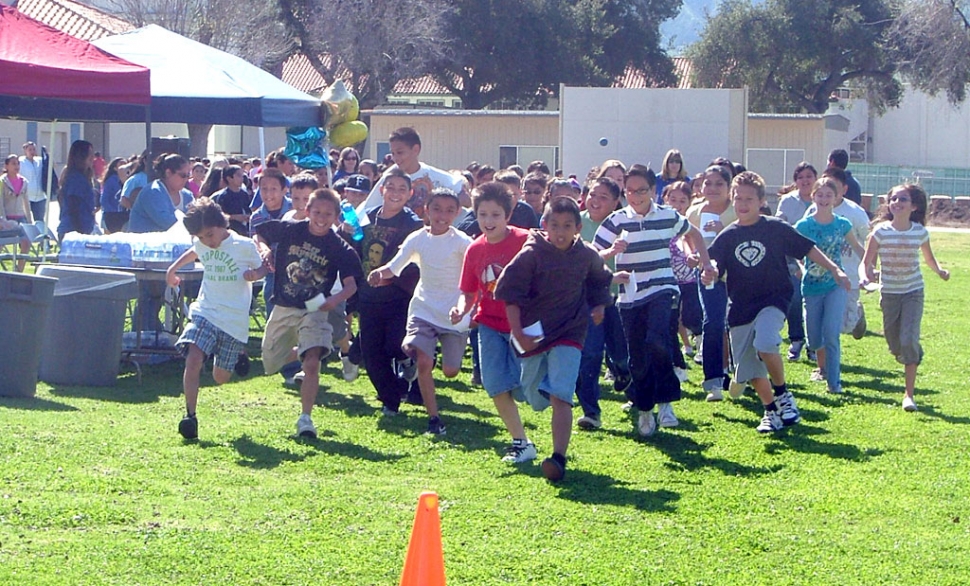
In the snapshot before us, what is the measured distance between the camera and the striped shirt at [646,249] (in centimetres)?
816

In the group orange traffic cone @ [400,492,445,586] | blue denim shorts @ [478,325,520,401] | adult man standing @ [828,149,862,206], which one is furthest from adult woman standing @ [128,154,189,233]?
orange traffic cone @ [400,492,445,586]

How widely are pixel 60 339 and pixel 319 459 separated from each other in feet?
10.7

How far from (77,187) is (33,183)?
908cm

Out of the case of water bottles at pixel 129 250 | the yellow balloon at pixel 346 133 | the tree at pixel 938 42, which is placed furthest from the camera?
the tree at pixel 938 42

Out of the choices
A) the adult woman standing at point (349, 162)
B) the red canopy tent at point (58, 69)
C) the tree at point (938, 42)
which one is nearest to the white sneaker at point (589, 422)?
the red canopy tent at point (58, 69)

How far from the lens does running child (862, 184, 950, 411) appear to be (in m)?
9.33

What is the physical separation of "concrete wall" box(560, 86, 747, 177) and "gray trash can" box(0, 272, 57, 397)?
1952cm

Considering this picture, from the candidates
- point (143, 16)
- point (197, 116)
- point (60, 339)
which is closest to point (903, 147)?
point (143, 16)

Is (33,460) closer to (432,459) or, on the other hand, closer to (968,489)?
(432,459)

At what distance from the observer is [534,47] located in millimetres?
50938

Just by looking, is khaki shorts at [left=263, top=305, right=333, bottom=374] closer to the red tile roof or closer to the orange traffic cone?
the orange traffic cone

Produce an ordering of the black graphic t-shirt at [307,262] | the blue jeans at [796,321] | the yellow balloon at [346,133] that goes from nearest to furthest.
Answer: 1. the black graphic t-shirt at [307,262]
2. the blue jeans at [796,321]
3. the yellow balloon at [346,133]

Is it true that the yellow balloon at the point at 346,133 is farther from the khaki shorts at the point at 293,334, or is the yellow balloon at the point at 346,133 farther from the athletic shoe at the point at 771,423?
the athletic shoe at the point at 771,423

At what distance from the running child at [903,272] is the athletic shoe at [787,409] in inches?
50.7
